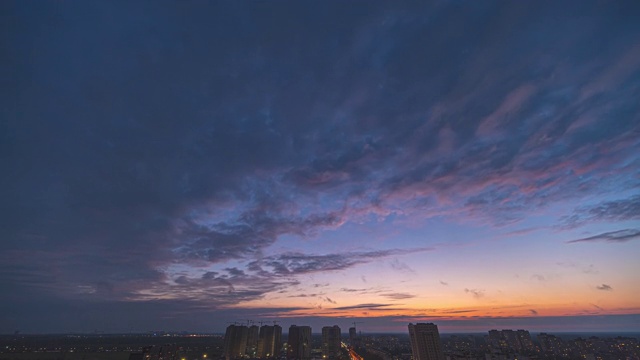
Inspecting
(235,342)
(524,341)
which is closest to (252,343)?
(235,342)

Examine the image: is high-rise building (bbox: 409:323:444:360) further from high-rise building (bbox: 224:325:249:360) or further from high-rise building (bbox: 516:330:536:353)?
high-rise building (bbox: 516:330:536:353)

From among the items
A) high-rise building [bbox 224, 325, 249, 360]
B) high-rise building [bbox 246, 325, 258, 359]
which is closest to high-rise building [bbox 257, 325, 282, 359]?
high-rise building [bbox 246, 325, 258, 359]

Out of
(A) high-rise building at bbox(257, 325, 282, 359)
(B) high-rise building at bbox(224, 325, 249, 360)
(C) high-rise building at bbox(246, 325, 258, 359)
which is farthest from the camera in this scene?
(A) high-rise building at bbox(257, 325, 282, 359)

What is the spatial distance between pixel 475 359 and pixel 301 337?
95187 mm

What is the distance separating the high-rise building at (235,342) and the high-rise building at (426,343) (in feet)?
279

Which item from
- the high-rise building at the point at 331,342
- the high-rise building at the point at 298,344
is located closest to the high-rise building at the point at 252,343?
the high-rise building at the point at 298,344

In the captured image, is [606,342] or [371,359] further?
[606,342]

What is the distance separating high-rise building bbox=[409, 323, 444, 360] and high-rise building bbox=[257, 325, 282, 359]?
8013 cm

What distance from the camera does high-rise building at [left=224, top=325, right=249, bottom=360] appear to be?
14750cm

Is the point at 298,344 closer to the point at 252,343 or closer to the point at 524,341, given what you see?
the point at 252,343

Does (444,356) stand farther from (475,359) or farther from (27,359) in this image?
(27,359)

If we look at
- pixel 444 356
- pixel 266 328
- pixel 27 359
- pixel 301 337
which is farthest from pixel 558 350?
pixel 27 359

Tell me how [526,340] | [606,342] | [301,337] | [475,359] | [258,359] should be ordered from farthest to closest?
1. [526,340]
2. [606,342]
3. [301,337]
4. [258,359]
5. [475,359]

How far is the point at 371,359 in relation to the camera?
497 feet
